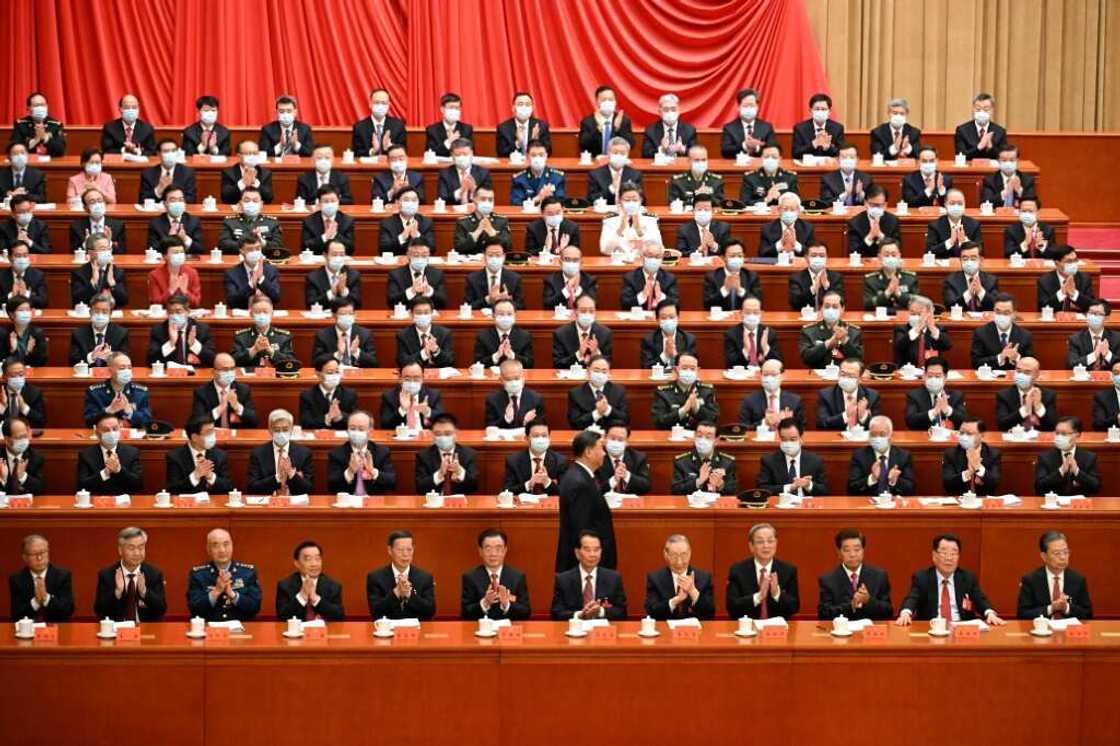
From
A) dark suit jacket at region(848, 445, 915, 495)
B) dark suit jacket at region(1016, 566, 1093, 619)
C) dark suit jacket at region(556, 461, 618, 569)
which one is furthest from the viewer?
dark suit jacket at region(848, 445, 915, 495)

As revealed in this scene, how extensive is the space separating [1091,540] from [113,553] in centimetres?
594

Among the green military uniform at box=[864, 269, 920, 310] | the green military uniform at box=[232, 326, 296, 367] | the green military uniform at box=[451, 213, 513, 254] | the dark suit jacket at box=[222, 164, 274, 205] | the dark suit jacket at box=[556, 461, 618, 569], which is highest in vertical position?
the dark suit jacket at box=[222, 164, 274, 205]

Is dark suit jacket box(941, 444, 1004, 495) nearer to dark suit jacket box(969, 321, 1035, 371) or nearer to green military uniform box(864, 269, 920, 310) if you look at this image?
dark suit jacket box(969, 321, 1035, 371)

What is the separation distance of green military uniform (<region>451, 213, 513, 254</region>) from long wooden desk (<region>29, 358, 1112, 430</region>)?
1679 mm

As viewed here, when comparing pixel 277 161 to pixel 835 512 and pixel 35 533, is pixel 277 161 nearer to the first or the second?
pixel 35 533

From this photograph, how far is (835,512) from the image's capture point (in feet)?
36.9

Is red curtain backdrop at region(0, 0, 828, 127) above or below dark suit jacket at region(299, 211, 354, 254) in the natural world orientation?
above

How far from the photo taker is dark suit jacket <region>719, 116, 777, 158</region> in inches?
611

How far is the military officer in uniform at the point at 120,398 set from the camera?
12.2 meters

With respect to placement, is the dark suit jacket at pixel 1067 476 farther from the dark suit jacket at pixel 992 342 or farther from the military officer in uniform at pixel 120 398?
the military officer in uniform at pixel 120 398

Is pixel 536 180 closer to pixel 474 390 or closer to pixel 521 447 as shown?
pixel 474 390

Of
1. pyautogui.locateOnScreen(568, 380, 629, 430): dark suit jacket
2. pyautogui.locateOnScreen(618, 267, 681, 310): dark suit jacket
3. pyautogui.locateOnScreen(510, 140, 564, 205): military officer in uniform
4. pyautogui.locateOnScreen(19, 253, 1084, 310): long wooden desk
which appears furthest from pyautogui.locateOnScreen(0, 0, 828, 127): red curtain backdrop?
pyautogui.locateOnScreen(568, 380, 629, 430): dark suit jacket

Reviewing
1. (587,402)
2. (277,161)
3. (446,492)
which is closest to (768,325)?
(587,402)

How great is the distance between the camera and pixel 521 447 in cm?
1209
